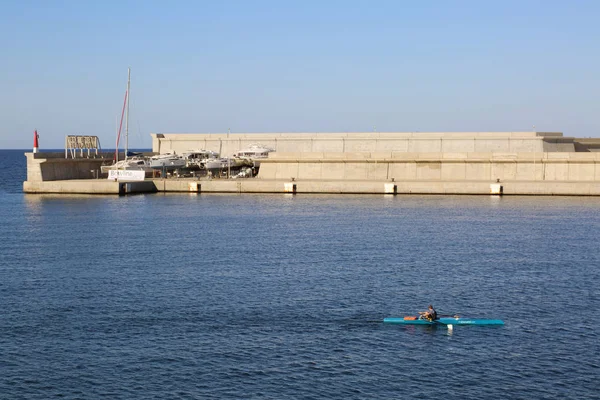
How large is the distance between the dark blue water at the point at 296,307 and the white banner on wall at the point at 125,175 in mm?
30490

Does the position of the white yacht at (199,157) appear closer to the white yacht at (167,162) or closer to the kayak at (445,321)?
the white yacht at (167,162)

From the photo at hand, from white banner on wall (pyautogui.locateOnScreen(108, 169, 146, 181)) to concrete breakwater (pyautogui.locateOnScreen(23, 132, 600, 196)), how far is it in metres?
1.46

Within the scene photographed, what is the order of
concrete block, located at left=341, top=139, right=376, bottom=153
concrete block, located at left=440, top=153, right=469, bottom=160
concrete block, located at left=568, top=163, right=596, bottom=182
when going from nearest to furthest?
concrete block, located at left=568, top=163, right=596, bottom=182 → concrete block, located at left=440, top=153, right=469, bottom=160 → concrete block, located at left=341, top=139, right=376, bottom=153

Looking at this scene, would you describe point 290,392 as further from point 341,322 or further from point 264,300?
point 264,300

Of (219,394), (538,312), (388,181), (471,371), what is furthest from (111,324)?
(388,181)

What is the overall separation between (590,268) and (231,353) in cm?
2719

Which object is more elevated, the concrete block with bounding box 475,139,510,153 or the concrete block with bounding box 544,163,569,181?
the concrete block with bounding box 475,139,510,153

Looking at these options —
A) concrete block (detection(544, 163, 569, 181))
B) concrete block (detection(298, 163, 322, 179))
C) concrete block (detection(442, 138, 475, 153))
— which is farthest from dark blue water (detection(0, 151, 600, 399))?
concrete block (detection(442, 138, 475, 153))

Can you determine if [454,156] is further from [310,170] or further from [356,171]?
[310,170]

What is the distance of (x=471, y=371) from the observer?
110 ft

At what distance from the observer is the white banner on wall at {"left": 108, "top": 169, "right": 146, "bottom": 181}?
108 meters

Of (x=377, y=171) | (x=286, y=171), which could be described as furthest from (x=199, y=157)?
(x=377, y=171)

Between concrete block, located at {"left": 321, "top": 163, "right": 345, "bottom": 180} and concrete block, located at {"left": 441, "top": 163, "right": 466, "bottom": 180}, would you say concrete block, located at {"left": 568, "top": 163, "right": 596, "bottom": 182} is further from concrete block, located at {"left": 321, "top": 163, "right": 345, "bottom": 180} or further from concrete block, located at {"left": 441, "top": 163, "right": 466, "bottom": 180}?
concrete block, located at {"left": 321, "top": 163, "right": 345, "bottom": 180}

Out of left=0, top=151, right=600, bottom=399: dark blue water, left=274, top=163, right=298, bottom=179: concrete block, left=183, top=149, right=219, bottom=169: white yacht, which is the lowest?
left=0, top=151, right=600, bottom=399: dark blue water
